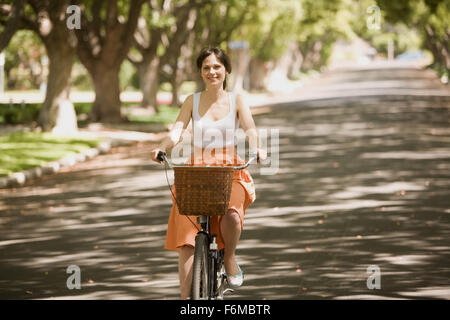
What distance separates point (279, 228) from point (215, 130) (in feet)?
15.6

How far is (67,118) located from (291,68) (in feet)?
188

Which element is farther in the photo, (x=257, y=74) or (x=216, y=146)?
(x=257, y=74)

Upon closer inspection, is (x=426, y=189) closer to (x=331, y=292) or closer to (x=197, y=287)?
(x=331, y=292)

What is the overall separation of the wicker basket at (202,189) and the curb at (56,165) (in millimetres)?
10114

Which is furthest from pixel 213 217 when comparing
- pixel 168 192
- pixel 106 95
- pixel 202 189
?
pixel 106 95

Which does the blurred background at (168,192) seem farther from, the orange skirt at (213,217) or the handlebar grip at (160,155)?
the handlebar grip at (160,155)

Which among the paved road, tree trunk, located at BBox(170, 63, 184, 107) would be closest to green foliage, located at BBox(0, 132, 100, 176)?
the paved road

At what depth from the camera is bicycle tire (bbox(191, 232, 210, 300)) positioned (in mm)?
5141

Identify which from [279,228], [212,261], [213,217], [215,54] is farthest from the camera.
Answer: [279,228]

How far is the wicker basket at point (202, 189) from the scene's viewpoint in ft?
16.4

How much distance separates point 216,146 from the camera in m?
5.51

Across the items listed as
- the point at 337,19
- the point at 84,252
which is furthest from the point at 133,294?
the point at 337,19

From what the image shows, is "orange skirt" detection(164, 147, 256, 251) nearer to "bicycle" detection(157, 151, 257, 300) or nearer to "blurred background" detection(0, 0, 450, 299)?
"bicycle" detection(157, 151, 257, 300)

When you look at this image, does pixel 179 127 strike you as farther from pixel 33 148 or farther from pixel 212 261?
pixel 33 148
